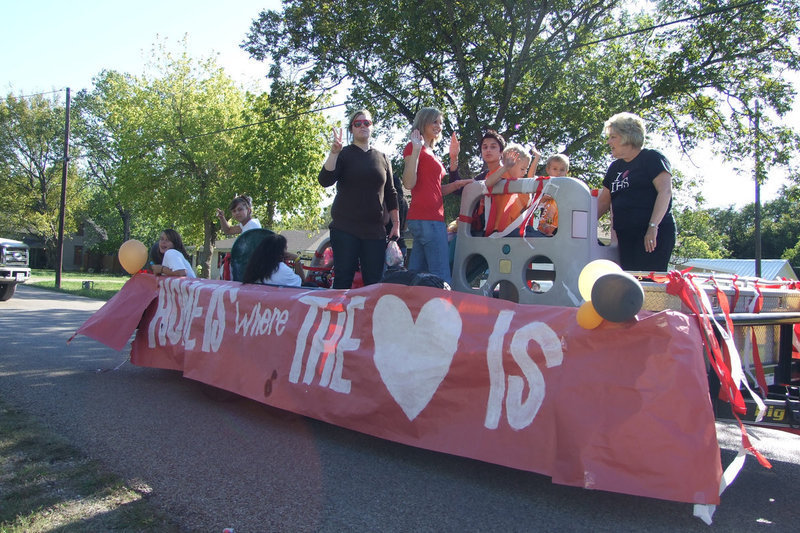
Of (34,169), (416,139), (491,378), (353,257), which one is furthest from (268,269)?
(34,169)

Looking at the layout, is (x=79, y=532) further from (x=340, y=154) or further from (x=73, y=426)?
(x=340, y=154)

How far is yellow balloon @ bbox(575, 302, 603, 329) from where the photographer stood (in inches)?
116

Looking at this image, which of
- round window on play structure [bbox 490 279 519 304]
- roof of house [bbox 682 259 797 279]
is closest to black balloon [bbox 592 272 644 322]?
round window on play structure [bbox 490 279 519 304]

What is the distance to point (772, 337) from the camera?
3875 millimetres

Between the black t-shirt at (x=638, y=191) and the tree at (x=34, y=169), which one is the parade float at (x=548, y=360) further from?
the tree at (x=34, y=169)

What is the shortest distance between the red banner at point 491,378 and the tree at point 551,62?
491 inches

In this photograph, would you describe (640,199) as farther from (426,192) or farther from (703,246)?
(703,246)

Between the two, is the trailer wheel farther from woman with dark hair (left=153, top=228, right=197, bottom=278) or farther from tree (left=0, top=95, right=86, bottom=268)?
tree (left=0, top=95, right=86, bottom=268)

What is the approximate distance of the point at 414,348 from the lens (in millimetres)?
3746

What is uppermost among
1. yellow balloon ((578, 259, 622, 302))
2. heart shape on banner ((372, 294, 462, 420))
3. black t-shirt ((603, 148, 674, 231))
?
black t-shirt ((603, 148, 674, 231))

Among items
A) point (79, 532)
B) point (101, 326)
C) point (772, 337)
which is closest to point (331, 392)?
point (79, 532)

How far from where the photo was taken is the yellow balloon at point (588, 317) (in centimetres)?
296

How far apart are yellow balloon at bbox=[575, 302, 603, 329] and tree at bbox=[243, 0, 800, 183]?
1312cm

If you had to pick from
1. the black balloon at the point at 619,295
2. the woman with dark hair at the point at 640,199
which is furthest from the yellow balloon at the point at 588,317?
the woman with dark hair at the point at 640,199
